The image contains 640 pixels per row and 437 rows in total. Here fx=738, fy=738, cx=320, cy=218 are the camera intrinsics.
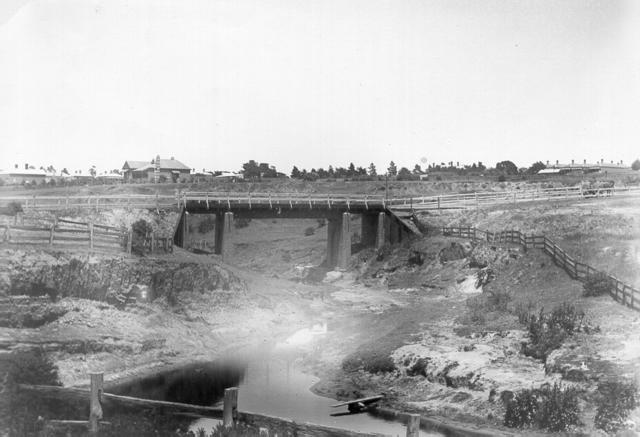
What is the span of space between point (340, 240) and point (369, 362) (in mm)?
38178

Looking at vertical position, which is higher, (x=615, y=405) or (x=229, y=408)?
(x=229, y=408)

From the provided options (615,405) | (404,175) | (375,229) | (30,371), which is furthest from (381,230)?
(404,175)

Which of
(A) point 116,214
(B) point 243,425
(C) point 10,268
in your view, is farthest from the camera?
(A) point 116,214

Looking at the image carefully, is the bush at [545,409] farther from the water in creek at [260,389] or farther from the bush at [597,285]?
the bush at [597,285]

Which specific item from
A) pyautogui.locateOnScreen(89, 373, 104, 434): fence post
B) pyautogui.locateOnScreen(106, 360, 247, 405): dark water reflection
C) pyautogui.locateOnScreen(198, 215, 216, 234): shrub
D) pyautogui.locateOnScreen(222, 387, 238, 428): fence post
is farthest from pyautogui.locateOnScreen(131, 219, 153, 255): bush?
pyautogui.locateOnScreen(198, 215, 216, 234): shrub

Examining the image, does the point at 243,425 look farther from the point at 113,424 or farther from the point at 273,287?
the point at 273,287

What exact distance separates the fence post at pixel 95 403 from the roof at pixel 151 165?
121 m

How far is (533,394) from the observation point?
27.0m

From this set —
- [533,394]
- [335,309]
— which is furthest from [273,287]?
[533,394]

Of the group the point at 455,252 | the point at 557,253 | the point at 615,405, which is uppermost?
the point at 557,253

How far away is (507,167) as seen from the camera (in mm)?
159250

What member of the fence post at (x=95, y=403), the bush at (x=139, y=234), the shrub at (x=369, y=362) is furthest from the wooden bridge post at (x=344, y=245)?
the fence post at (x=95, y=403)

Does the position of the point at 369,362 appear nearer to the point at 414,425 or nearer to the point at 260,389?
the point at 260,389

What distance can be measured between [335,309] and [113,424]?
33252 mm
